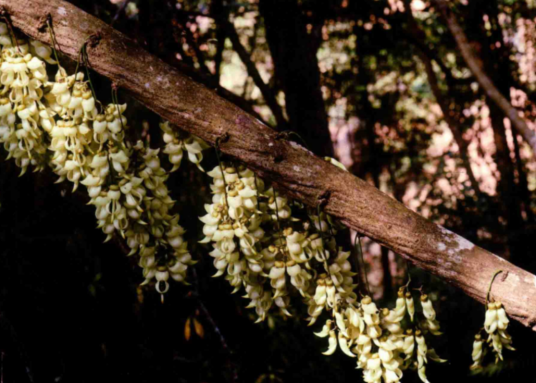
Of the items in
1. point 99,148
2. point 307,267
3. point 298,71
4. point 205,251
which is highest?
point 298,71

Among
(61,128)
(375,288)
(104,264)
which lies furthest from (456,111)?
(61,128)

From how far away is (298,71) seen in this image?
2414 mm

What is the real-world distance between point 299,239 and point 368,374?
0.39 meters

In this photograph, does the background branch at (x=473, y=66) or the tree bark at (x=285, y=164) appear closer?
the tree bark at (x=285, y=164)

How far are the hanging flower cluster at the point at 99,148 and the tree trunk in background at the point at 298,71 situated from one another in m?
1.08

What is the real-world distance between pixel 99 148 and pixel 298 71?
1279 millimetres

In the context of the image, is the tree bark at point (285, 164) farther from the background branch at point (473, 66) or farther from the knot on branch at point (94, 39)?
the background branch at point (473, 66)

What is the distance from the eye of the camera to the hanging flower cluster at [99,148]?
1333 millimetres

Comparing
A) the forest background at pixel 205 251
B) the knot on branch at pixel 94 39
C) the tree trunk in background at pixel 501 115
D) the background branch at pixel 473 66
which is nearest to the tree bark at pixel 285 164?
the knot on branch at pixel 94 39

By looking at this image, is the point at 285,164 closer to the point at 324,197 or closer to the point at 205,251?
the point at 324,197

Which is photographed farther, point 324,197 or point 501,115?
point 501,115

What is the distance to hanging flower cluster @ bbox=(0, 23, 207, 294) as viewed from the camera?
52.5 inches

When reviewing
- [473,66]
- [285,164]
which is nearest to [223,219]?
[285,164]

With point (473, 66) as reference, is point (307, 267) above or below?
below
